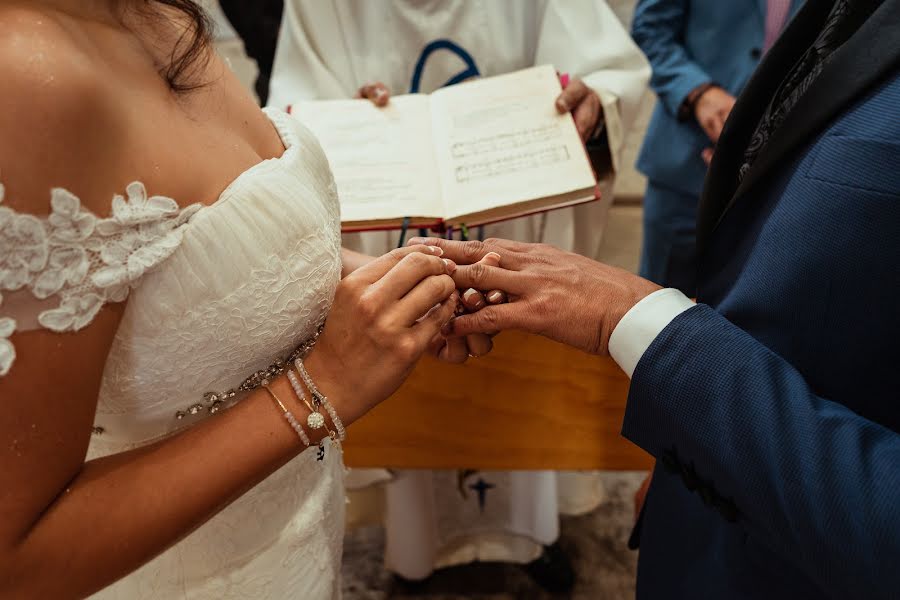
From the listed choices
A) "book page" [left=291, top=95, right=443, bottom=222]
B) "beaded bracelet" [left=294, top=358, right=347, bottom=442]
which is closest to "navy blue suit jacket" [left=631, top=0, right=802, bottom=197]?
"book page" [left=291, top=95, right=443, bottom=222]

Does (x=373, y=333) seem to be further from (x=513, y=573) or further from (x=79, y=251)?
(x=513, y=573)

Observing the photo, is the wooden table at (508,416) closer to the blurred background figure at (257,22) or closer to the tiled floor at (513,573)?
the tiled floor at (513,573)

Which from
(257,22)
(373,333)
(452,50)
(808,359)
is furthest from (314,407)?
(257,22)

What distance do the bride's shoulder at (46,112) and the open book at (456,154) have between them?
692 millimetres

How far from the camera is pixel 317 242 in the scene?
792 mm

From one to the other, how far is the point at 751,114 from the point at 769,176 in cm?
13

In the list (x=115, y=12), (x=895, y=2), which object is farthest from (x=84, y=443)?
(x=895, y=2)

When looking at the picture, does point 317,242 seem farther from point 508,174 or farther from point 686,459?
point 508,174

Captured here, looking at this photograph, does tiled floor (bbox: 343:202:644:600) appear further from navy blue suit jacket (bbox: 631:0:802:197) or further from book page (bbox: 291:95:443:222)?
navy blue suit jacket (bbox: 631:0:802:197)

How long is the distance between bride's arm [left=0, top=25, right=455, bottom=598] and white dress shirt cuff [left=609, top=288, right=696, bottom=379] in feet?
0.72

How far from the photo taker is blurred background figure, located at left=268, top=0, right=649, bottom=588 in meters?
1.69

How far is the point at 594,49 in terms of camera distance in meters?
1.70

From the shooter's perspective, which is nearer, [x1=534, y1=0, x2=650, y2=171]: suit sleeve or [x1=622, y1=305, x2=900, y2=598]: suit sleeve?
[x1=622, y1=305, x2=900, y2=598]: suit sleeve

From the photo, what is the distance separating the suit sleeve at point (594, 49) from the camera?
1681mm
